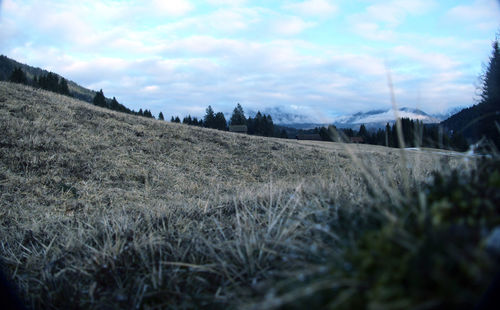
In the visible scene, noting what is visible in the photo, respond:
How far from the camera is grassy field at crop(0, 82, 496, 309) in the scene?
2162 mm

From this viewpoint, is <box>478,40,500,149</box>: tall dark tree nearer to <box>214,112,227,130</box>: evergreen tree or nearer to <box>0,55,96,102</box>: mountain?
<box>214,112,227,130</box>: evergreen tree

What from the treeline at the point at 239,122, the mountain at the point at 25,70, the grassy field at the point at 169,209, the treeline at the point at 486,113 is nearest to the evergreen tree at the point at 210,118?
the treeline at the point at 239,122

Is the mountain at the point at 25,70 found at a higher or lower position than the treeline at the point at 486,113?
higher

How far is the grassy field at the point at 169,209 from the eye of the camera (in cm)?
216

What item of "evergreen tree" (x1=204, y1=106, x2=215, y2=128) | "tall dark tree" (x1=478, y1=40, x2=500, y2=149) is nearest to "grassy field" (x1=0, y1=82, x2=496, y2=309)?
"tall dark tree" (x1=478, y1=40, x2=500, y2=149)

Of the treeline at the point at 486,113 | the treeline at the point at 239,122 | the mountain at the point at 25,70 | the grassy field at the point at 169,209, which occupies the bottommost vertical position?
the grassy field at the point at 169,209

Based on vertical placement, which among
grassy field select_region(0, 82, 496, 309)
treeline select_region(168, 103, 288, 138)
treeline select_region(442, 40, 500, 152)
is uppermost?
treeline select_region(168, 103, 288, 138)

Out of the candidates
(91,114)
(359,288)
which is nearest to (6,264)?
(359,288)

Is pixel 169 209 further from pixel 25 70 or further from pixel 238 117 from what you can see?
pixel 25 70

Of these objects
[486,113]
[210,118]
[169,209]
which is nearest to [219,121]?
[210,118]

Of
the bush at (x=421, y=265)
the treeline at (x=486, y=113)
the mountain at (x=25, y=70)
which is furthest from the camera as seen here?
the mountain at (x=25, y=70)

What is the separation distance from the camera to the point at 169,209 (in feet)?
15.1

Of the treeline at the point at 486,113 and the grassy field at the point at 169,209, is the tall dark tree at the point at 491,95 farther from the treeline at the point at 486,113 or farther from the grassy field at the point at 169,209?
the grassy field at the point at 169,209

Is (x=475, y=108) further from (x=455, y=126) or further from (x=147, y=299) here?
(x=147, y=299)
